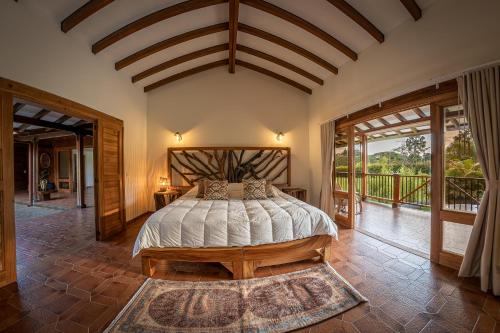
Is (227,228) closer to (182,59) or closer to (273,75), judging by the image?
(182,59)

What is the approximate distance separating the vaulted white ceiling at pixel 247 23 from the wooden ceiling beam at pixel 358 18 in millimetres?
80

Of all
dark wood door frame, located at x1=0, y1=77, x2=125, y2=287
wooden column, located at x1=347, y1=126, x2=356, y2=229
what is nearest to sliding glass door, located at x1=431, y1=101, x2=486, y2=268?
wooden column, located at x1=347, y1=126, x2=356, y2=229

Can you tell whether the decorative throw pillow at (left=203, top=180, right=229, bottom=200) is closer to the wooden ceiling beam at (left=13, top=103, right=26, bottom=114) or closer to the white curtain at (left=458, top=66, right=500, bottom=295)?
the white curtain at (left=458, top=66, right=500, bottom=295)

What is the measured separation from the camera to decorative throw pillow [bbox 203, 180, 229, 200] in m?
3.38

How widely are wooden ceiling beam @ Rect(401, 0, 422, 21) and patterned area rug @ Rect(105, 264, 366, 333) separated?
3.34 metres

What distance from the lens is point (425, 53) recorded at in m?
2.30

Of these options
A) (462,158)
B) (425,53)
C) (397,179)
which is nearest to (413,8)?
(425,53)

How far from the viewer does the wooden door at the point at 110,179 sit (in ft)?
10.4

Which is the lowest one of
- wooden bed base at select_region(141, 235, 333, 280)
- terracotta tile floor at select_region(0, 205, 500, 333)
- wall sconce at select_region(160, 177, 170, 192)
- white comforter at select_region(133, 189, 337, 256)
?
terracotta tile floor at select_region(0, 205, 500, 333)

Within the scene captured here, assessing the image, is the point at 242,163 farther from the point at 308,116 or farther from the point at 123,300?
the point at 123,300

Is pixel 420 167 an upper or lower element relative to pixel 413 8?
lower

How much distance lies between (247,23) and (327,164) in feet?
10.3

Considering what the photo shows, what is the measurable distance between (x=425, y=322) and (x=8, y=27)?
4943mm

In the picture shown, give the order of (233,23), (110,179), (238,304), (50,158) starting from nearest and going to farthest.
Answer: (238,304) → (233,23) → (110,179) → (50,158)
